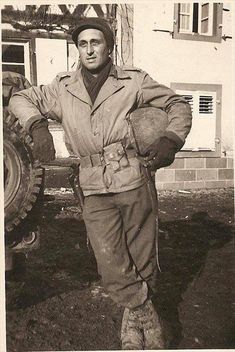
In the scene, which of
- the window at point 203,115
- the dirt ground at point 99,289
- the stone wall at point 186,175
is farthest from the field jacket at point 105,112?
the stone wall at point 186,175

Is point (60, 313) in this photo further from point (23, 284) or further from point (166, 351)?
point (166, 351)

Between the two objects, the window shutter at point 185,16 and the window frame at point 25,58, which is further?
the window frame at point 25,58

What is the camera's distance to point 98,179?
139 centimetres

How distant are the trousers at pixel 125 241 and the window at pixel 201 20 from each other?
852 mm

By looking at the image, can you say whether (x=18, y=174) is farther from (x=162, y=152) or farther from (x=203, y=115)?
→ (x=203, y=115)

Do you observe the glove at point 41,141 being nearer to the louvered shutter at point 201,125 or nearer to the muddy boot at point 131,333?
Answer: the muddy boot at point 131,333

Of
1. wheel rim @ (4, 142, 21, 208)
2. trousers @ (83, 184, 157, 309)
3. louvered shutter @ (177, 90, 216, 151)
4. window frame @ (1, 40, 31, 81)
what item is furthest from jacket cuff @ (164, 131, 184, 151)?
window frame @ (1, 40, 31, 81)

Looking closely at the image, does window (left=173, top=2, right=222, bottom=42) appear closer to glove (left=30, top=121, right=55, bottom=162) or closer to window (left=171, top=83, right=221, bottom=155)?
window (left=171, top=83, right=221, bottom=155)

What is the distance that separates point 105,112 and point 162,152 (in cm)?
26

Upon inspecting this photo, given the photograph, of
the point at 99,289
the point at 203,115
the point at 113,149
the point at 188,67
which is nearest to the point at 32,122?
the point at 113,149

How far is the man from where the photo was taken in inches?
53.5

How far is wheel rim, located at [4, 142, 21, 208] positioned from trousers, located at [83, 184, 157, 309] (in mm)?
284

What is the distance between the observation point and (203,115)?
2.23 m

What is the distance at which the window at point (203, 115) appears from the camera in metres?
1.85
